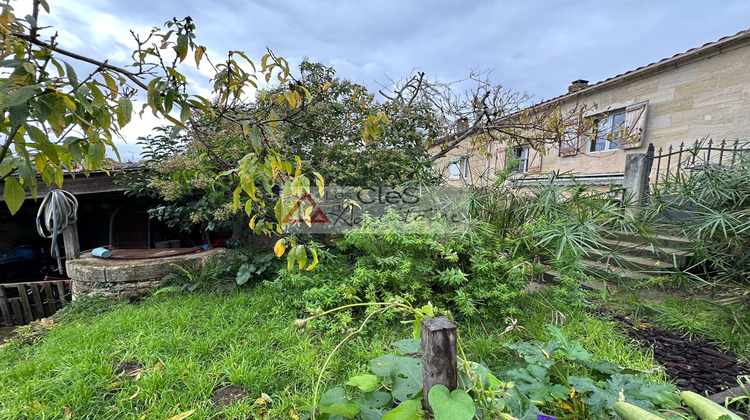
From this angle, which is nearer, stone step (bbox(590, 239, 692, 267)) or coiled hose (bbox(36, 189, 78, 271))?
stone step (bbox(590, 239, 692, 267))

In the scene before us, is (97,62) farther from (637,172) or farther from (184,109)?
(637,172)

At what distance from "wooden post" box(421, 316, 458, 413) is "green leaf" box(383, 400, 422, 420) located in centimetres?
6

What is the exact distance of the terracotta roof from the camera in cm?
464

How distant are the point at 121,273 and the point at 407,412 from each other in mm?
4157

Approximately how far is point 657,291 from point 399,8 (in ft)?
14.2

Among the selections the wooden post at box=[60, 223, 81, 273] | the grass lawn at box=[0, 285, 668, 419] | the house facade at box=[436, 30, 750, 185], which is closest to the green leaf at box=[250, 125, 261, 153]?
the grass lawn at box=[0, 285, 668, 419]

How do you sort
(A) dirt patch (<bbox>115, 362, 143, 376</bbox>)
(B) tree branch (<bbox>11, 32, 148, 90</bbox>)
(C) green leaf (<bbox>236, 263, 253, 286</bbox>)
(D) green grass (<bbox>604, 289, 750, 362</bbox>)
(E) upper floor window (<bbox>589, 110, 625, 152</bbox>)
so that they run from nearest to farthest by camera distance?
(B) tree branch (<bbox>11, 32, 148, 90</bbox>), (A) dirt patch (<bbox>115, 362, 143, 376</bbox>), (D) green grass (<bbox>604, 289, 750, 362</bbox>), (C) green leaf (<bbox>236, 263, 253, 286</bbox>), (E) upper floor window (<bbox>589, 110, 625, 152</bbox>)

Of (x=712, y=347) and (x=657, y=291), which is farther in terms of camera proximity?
(x=657, y=291)

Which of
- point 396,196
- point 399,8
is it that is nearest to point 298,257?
point 396,196

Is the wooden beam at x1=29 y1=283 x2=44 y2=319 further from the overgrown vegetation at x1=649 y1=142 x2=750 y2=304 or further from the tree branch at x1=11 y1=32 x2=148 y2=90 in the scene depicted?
the overgrown vegetation at x1=649 y1=142 x2=750 y2=304

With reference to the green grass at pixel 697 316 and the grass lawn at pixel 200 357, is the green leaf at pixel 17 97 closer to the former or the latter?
the grass lawn at pixel 200 357

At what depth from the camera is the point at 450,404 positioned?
2.28ft

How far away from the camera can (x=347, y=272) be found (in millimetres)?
2922

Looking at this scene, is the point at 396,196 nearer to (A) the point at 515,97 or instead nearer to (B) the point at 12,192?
(A) the point at 515,97
